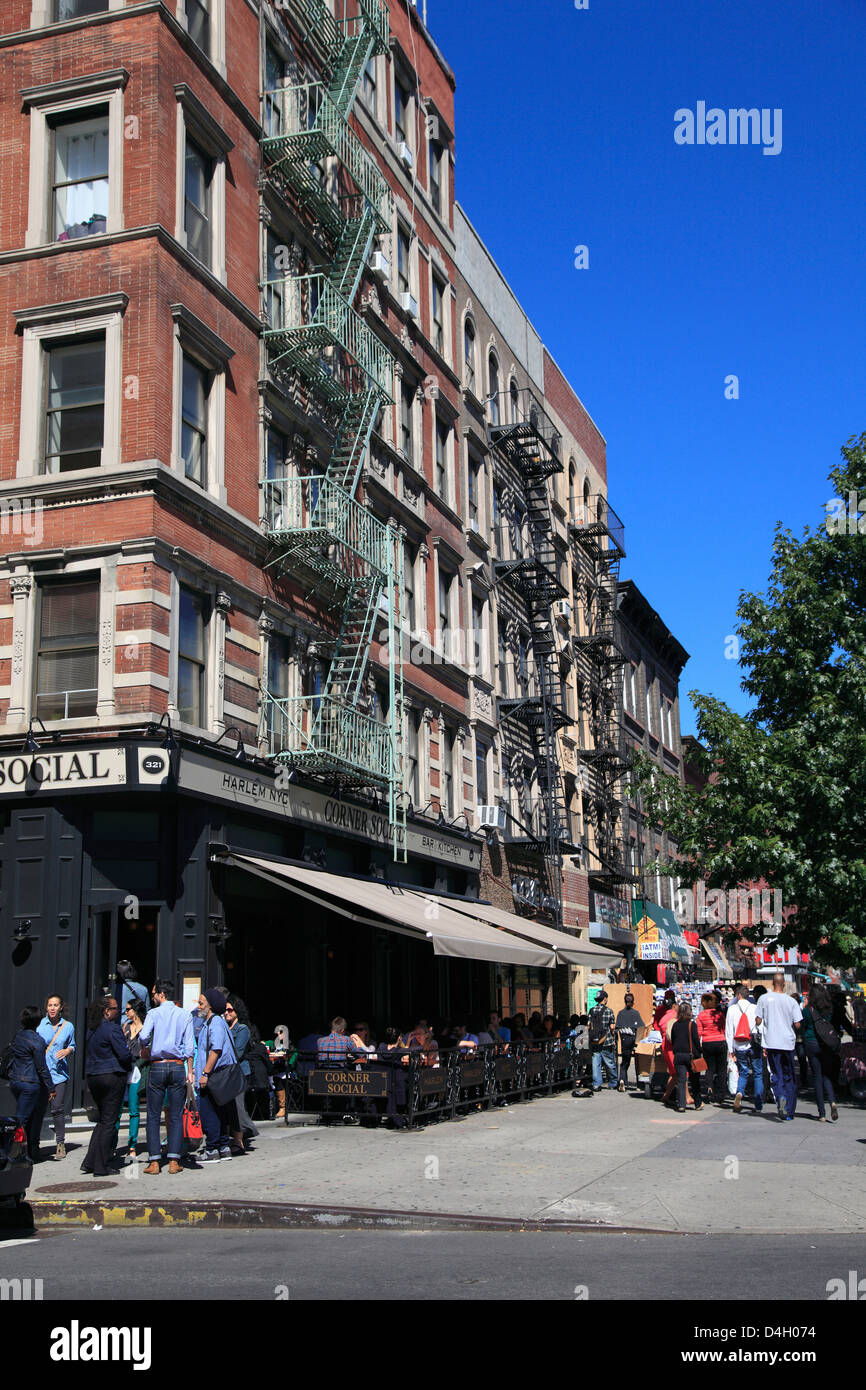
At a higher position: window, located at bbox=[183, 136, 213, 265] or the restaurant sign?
window, located at bbox=[183, 136, 213, 265]

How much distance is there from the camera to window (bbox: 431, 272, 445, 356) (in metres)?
31.9

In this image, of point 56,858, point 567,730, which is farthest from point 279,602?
point 567,730

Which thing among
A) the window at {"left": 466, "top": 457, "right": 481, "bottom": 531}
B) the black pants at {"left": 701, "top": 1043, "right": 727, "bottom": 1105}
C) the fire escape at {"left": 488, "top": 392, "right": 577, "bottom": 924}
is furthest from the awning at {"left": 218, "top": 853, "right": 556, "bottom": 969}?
the window at {"left": 466, "top": 457, "right": 481, "bottom": 531}

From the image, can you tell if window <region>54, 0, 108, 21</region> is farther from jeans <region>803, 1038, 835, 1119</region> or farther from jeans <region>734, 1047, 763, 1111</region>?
jeans <region>734, 1047, 763, 1111</region>

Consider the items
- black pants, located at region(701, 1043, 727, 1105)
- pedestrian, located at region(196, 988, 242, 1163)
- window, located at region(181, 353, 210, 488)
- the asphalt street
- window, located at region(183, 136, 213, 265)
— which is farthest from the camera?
black pants, located at region(701, 1043, 727, 1105)

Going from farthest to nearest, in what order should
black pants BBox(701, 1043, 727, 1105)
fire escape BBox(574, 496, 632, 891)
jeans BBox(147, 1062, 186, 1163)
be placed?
fire escape BBox(574, 496, 632, 891)
black pants BBox(701, 1043, 727, 1105)
jeans BBox(147, 1062, 186, 1163)

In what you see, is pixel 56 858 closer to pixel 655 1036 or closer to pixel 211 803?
pixel 211 803

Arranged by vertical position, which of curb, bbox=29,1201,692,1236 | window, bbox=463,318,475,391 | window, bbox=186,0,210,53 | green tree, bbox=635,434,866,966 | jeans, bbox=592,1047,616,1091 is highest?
window, bbox=463,318,475,391

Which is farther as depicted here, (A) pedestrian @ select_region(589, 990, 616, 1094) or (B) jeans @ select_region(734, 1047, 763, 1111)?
(A) pedestrian @ select_region(589, 990, 616, 1094)

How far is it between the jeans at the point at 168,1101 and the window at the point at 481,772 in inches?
755

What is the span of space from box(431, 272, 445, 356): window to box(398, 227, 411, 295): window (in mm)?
1889

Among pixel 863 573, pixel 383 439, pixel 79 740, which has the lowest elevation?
pixel 79 740
